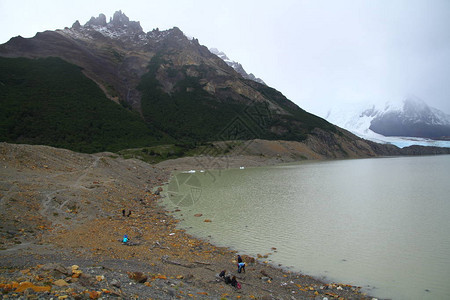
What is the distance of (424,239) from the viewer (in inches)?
626

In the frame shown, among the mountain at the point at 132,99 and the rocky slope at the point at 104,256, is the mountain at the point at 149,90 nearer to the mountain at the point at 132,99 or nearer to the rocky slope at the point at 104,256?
the mountain at the point at 132,99

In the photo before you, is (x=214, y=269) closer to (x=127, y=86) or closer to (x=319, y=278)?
(x=319, y=278)

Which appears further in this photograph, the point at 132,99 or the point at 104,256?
the point at 132,99

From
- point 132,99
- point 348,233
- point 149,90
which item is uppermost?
point 149,90

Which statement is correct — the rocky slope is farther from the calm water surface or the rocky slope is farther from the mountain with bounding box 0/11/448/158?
the mountain with bounding box 0/11/448/158

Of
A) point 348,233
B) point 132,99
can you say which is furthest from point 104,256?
point 132,99

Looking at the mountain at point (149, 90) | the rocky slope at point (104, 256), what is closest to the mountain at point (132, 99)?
the mountain at point (149, 90)

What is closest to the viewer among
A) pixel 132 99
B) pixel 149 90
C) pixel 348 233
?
pixel 348 233

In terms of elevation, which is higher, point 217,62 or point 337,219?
point 217,62

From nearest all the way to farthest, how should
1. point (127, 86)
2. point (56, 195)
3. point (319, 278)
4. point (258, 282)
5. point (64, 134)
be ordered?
point (258, 282), point (319, 278), point (56, 195), point (64, 134), point (127, 86)

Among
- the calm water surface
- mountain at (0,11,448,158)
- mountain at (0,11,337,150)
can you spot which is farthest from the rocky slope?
mountain at (0,11,337,150)

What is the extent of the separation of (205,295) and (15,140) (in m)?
75.9

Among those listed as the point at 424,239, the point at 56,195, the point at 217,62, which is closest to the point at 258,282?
the point at 424,239

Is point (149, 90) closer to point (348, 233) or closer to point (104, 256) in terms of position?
point (348, 233)
